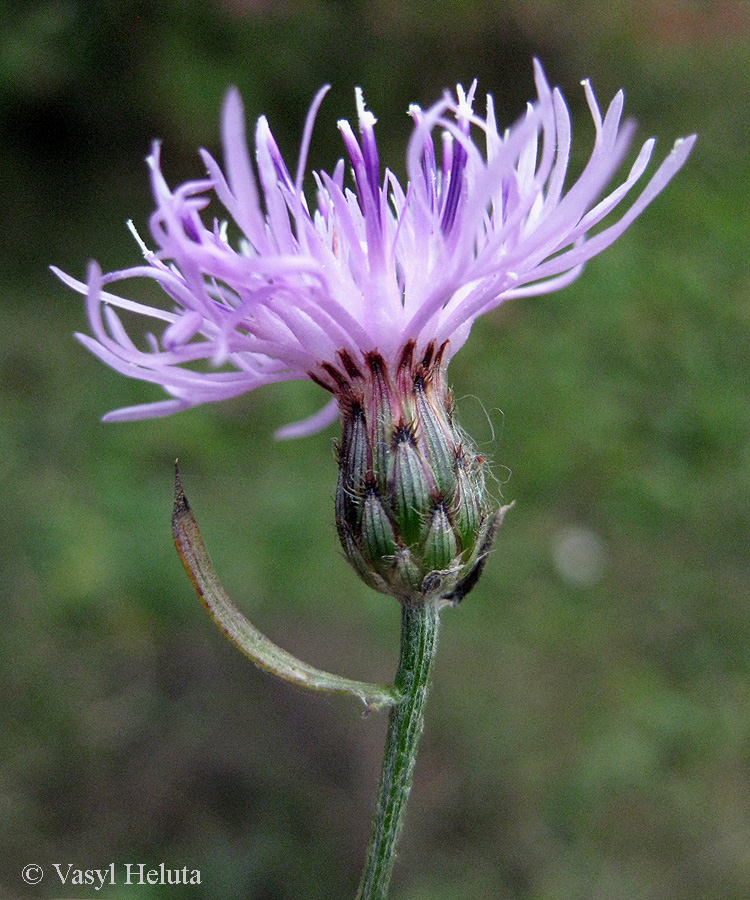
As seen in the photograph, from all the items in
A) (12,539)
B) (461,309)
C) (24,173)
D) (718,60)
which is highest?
(718,60)

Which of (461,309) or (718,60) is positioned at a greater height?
(718,60)

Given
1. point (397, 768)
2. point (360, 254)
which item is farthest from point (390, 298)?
point (397, 768)

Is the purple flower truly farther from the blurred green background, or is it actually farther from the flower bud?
the blurred green background

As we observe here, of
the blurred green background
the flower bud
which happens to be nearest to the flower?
the flower bud

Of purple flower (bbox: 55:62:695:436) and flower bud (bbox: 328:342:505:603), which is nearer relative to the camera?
purple flower (bbox: 55:62:695:436)

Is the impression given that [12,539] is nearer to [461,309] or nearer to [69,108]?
[461,309]

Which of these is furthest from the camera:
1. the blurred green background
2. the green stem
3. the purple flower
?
the blurred green background

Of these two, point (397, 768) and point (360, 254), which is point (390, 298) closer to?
point (360, 254)

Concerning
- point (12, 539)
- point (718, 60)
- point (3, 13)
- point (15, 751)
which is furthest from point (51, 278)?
point (718, 60)
